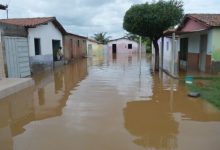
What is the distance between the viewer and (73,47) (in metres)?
30.7

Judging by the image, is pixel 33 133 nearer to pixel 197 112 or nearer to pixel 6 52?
pixel 197 112

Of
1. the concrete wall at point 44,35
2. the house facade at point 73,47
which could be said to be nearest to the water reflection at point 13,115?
the concrete wall at point 44,35

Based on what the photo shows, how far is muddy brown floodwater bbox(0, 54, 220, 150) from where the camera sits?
5.08 meters

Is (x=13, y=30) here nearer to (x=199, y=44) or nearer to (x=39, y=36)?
(x=39, y=36)

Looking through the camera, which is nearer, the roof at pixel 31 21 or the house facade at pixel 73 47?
the roof at pixel 31 21

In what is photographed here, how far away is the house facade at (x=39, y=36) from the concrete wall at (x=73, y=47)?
11.8ft

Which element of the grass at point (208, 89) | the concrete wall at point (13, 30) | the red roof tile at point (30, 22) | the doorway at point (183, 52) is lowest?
the grass at point (208, 89)

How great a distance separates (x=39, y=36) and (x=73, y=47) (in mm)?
12327

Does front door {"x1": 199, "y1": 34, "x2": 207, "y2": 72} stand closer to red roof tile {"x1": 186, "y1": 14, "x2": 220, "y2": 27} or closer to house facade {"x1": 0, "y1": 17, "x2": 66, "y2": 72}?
red roof tile {"x1": 186, "y1": 14, "x2": 220, "y2": 27}

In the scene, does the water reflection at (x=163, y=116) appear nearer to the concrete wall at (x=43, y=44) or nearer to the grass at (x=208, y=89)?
the grass at (x=208, y=89)

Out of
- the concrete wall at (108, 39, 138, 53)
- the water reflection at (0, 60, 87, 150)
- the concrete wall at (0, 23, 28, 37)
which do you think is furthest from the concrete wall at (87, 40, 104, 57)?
the water reflection at (0, 60, 87, 150)

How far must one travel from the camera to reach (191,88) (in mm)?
10672

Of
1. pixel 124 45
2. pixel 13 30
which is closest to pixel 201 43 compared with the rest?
pixel 13 30

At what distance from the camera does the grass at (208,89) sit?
849cm
